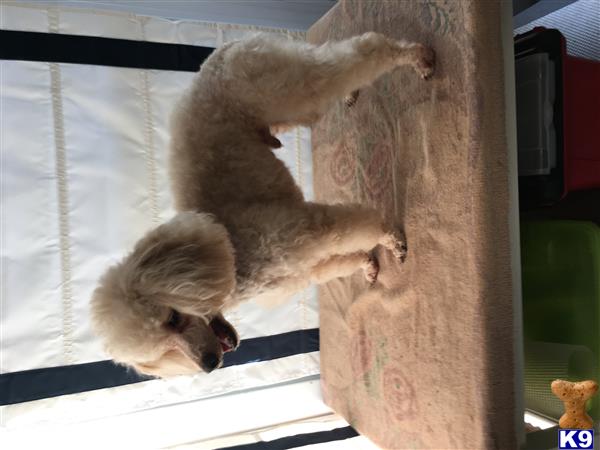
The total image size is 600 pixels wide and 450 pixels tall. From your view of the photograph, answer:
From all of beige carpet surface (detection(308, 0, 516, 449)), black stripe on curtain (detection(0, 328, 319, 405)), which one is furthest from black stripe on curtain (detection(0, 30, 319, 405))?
beige carpet surface (detection(308, 0, 516, 449))

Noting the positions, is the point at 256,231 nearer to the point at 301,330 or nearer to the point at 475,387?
the point at 475,387

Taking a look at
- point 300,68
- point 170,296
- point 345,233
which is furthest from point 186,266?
point 300,68

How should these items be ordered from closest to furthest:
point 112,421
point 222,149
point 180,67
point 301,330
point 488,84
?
point 488,84
point 222,149
point 112,421
point 180,67
point 301,330

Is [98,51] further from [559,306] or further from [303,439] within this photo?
[559,306]

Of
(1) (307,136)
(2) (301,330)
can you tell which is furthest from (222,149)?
(2) (301,330)

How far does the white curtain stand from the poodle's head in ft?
2.55

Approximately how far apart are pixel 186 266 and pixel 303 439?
1.05 metres

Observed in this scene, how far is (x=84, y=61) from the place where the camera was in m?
1.73

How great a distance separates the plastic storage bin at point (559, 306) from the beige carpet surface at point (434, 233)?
362mm

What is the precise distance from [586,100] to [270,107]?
88 centimetres

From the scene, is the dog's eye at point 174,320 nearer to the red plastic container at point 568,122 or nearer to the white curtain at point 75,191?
the white curtain at point 75,191

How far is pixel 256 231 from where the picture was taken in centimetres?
114

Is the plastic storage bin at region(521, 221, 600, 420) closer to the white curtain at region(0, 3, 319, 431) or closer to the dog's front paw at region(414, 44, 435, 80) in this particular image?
the dog's front paw at region(414, 44, 435, 80)

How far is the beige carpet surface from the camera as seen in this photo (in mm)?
1082
